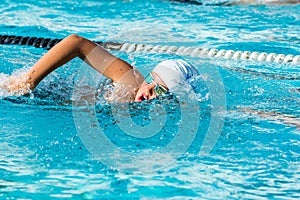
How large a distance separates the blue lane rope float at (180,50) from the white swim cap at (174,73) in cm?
178

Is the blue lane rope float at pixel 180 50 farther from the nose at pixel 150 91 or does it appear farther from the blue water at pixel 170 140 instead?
the nose at pixel 150 91

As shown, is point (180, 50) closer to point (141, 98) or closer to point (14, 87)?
point (141, 98)

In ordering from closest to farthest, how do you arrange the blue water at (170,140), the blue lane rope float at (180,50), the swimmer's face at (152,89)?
A: the blue water at (170,140), the swimmer's face at (152,89), the blue lane rope float at (180,50)

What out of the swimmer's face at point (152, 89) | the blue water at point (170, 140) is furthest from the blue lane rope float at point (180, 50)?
the swimmer's face at point (152, 89)

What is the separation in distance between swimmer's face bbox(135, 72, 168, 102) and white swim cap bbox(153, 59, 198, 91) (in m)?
0.03

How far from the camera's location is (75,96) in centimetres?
388

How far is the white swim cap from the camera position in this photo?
12.3ft

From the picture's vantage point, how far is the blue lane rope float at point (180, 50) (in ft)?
18.0

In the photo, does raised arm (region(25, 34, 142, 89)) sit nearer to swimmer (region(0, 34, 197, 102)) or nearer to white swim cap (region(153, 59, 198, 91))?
swimmer (region(0, 34, 197, 102))

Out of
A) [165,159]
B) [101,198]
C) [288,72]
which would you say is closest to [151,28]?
[288,72]

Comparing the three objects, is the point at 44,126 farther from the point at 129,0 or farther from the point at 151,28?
the point at 129,0

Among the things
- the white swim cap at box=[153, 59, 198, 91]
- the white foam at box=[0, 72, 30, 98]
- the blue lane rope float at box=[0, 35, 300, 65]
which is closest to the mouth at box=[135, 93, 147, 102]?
the white swim cap at box=[153, 59, 198, 91]

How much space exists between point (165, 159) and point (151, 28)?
4.02 m

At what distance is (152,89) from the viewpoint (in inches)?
146
